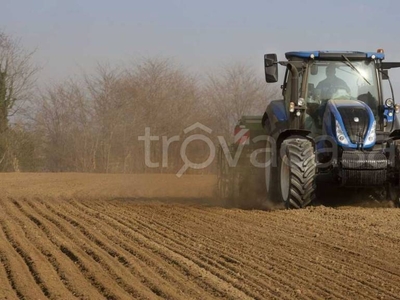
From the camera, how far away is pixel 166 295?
564 cm

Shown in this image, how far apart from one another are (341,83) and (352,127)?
1091 mm

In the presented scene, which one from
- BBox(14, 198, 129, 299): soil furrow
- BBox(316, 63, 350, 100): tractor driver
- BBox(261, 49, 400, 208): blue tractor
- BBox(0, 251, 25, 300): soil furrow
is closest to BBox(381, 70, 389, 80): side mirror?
BBox(261, 49, 400, 208): blue tractor

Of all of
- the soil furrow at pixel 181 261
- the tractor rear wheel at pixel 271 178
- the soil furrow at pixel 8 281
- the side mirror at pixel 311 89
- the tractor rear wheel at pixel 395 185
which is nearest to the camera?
the soil furrow at pixel 8 281

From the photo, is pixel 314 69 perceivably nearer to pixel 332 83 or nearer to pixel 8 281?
pixel 332 83

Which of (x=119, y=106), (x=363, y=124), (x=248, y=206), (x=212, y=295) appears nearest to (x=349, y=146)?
(x=363, y=124)

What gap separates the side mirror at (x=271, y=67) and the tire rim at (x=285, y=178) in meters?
1.12

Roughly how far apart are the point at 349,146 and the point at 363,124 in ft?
1.21

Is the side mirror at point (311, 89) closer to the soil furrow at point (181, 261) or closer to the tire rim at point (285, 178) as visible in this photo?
the tire rim at point (285, 178)

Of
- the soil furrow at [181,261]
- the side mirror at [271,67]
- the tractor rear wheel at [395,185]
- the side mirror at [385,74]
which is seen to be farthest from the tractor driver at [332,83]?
the soil furrow at [181,261]

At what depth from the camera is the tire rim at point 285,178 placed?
1107cm

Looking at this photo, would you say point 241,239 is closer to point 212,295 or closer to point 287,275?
point 287,275

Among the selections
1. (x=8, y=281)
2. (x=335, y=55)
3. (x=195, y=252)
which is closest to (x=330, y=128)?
(x=335, y=55)

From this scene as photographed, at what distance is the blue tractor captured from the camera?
10.8m

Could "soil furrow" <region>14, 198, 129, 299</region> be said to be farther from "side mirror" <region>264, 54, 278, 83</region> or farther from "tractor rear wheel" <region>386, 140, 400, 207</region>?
"tractor rear wheel" <region>386, 140, 400, 207</region>
